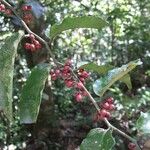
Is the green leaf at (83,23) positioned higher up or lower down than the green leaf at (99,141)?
higher up

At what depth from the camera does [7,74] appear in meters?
0.81

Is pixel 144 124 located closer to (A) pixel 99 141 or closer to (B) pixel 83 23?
(A) pixel 99 141

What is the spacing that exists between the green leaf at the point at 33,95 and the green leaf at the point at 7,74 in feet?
0.26

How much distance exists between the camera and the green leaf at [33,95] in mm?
876

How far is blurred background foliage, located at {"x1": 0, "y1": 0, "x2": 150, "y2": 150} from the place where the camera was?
2928 millimetres

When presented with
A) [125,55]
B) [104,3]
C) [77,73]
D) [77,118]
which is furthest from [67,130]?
[77,73]

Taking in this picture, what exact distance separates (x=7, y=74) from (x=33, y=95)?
10 centimetres

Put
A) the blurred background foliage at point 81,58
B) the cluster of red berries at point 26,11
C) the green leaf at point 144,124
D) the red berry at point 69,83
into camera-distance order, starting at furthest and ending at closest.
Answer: the blurred background foliage at point 81,58 < the cluster of red berries at point 26,11 < the red berry at point 69,83 < the green leaf at point 144,124

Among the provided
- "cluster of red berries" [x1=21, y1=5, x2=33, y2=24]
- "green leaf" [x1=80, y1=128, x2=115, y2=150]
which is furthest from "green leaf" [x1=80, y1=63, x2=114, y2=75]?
"cluster of red berries" [x1=21, y1=5, x2=33, y2=24]

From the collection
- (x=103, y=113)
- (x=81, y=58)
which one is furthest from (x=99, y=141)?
(x=81, y=58)

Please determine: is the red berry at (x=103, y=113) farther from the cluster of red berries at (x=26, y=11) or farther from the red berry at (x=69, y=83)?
the cluster of red berries at (x=26, y=11)

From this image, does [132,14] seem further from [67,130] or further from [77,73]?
[77,73]

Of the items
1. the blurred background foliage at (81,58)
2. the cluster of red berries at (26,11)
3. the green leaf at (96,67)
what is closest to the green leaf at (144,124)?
the green leaf at (96,67)

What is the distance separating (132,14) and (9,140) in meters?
2.09
